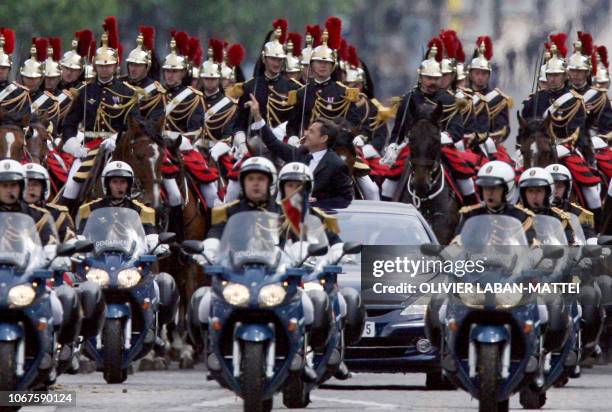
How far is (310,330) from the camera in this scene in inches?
758

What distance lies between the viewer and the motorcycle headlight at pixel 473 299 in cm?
1866

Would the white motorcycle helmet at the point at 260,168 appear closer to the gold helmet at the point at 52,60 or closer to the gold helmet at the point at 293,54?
the gold helmet at the point at 293,54

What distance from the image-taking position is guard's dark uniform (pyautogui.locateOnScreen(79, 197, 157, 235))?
80.3 ft

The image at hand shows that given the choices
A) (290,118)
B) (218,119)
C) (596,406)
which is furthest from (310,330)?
(218,119)

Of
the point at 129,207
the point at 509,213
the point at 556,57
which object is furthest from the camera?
the point at 556,57

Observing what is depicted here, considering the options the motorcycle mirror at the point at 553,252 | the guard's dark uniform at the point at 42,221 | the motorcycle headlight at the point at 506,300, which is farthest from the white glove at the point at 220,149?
the motorcycle headlight at the point at 506,300

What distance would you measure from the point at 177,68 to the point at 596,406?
1227cm

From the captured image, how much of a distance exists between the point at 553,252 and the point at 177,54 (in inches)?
578

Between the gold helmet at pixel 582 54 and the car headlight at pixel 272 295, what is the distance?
1666 centimetres

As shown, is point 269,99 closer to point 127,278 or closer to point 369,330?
point 127,278

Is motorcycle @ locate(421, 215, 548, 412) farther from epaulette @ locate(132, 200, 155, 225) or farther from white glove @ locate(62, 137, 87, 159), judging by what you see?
white glove @ locate(62, 137, 87, 159)

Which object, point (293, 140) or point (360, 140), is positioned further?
point (360, 140)

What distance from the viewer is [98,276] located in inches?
921

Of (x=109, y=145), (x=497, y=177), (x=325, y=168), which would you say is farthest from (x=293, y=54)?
(x=497, y=177)
